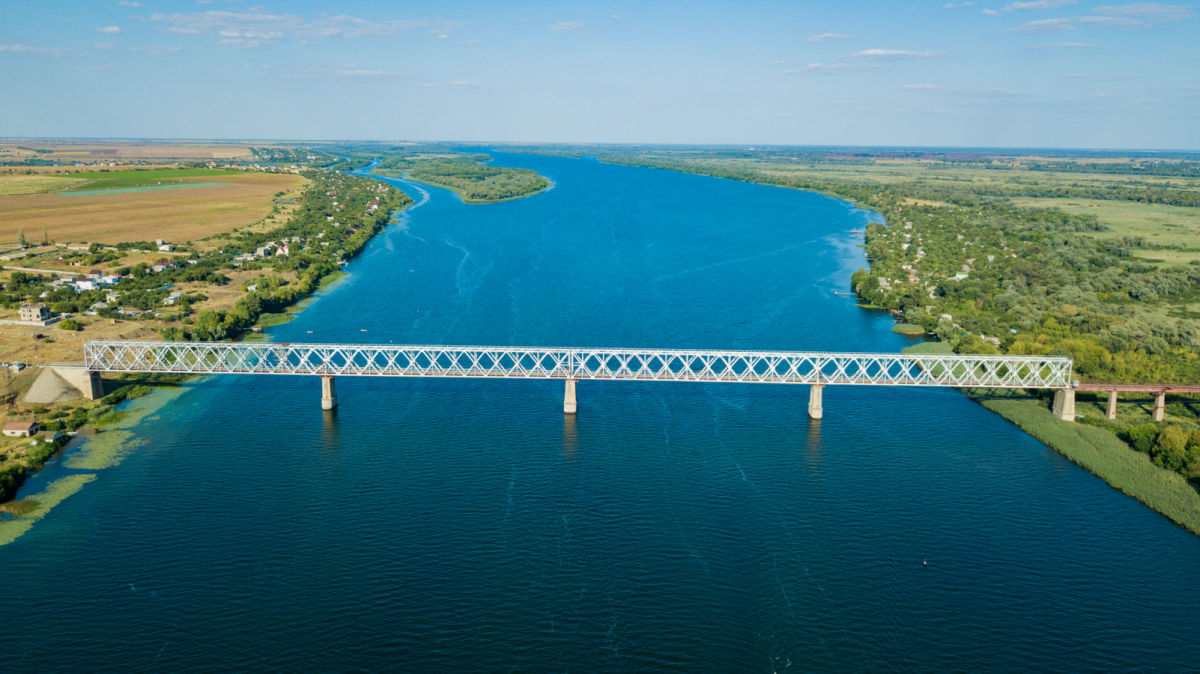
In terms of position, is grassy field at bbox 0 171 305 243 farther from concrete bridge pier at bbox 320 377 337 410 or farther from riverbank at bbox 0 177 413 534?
concrete bridge pier at bbox 320 377 337 410

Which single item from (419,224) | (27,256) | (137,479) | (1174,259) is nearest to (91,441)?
(137,479)

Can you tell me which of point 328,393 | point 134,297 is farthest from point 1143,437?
point 134,297

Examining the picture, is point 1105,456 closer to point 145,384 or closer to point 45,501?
point 45,501

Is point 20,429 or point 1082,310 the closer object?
point 20,429

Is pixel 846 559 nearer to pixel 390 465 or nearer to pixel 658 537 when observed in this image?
pixel 658 537

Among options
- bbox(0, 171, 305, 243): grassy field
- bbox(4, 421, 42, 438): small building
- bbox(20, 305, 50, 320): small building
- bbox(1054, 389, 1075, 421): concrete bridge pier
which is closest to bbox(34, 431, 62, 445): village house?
bbox(4, 421, 42, 438): small building
